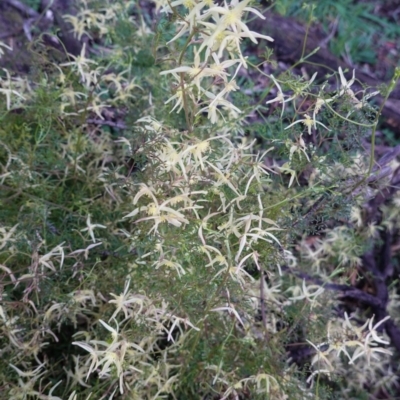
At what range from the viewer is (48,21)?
1.65 m

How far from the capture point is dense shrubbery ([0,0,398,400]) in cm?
79

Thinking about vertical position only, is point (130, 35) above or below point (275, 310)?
above

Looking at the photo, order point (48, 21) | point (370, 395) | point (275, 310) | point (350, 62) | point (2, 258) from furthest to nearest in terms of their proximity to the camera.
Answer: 1. point (350, 62)
2. point (48, 21)
3. point (370, 395)
4. point (275, 310)
5. point (2, 258)

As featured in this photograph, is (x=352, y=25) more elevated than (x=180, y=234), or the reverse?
(x=180, y=234)

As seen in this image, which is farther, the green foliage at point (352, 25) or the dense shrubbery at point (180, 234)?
the green foliage at point (352, 25)

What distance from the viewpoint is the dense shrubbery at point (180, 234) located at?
785 millimetres

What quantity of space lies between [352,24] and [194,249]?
136cm

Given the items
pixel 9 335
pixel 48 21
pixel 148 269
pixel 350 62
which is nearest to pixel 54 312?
pixel 9 335

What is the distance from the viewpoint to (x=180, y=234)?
0.81m

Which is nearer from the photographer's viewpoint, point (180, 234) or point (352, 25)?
point (180, 234)

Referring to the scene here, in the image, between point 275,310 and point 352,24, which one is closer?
point 275,310

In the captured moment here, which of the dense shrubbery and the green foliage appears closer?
the dense shrubbery

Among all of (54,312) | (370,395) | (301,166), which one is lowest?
(370,395)

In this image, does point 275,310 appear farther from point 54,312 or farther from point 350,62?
point 350,62
